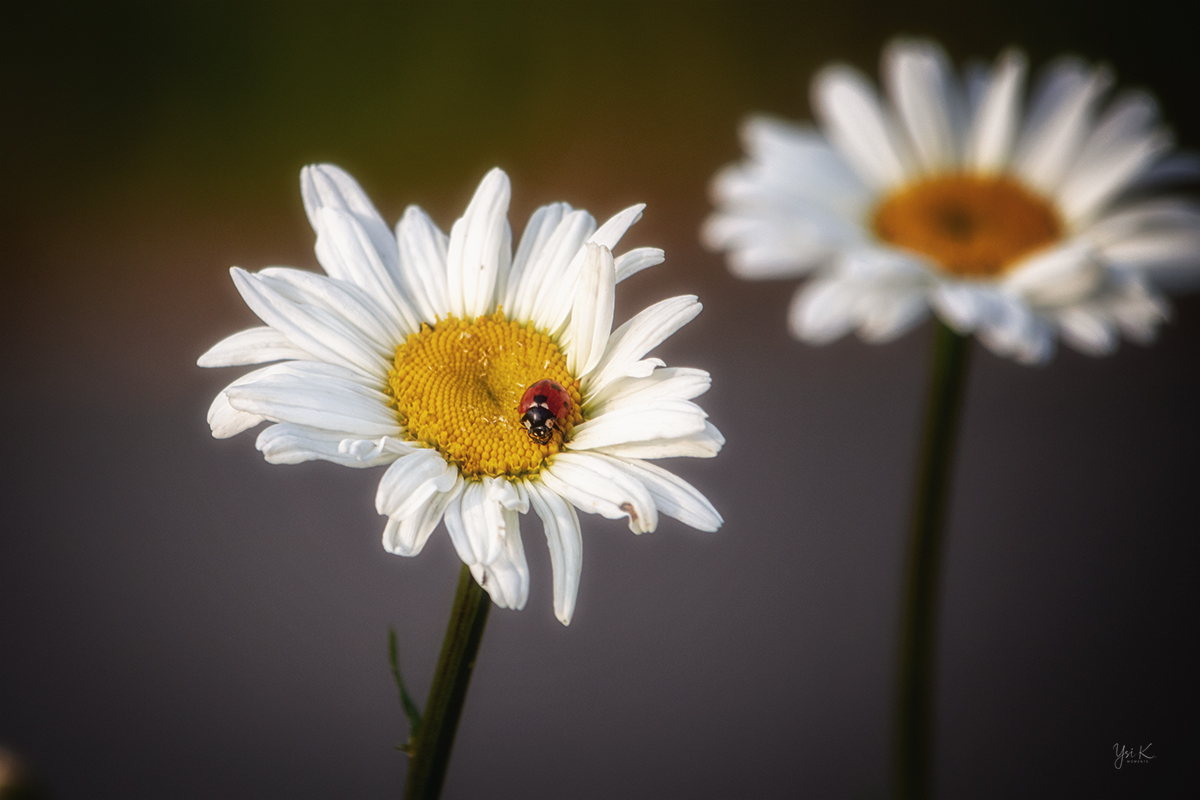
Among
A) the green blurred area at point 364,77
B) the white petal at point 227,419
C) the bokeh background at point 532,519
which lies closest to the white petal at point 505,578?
the white petal at point 227,419

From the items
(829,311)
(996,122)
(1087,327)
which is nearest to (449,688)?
(829,311)

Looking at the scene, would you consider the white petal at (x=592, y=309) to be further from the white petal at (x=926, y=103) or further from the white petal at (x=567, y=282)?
the white petal at (x=926, y=103)

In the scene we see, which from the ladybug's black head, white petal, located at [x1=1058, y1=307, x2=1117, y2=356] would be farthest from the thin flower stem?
white petal, located at [x1=1058, y1=307, x2=1117, y2=356]

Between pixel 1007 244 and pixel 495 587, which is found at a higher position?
pixel 1007 244

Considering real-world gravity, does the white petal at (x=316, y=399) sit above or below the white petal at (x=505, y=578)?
above

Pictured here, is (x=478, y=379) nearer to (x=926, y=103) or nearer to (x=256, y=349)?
(x=256, y=349)

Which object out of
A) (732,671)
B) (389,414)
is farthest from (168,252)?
(389,414)

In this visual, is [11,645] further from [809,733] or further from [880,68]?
[880,68]
